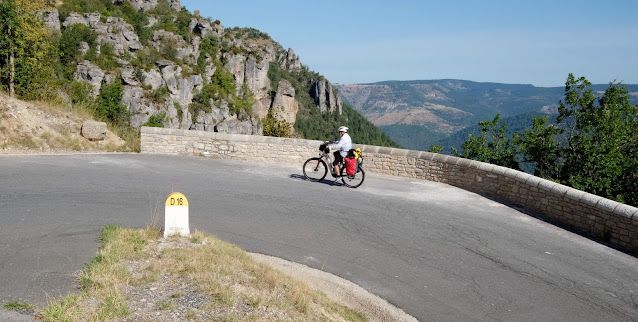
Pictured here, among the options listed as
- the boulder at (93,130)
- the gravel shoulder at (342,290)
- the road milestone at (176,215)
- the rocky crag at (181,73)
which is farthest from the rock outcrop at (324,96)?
the gravel shoulder at (342,290)

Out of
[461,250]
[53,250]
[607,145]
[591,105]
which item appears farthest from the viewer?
[591,105]

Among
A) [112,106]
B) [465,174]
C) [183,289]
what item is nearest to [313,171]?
[465,174]

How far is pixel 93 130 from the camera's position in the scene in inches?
661

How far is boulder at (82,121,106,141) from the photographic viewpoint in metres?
16.7

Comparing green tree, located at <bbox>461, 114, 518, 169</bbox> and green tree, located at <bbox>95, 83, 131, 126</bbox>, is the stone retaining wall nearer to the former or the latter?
green tree, located at <bbox>461, 114, 518, 169</bbox>

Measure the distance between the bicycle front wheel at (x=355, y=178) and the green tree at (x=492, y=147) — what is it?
27.6 ft

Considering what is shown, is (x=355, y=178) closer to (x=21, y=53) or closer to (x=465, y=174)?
(x=465, y=174)

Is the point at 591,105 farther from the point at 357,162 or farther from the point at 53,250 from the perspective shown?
the point at 53,250

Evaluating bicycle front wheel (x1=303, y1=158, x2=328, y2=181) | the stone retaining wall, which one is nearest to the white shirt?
bicycle front wheel (x1=303, y1=158, x2=328, y2=181)

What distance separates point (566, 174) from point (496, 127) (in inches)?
151

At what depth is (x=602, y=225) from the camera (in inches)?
380

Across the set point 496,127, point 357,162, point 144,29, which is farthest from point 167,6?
point 357,162

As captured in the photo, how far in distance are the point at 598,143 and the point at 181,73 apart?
2515 inches

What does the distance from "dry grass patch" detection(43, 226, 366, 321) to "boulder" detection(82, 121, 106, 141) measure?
10577 mm
